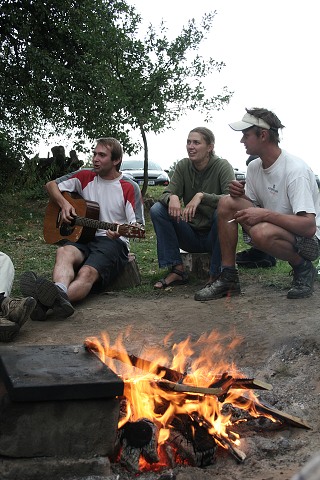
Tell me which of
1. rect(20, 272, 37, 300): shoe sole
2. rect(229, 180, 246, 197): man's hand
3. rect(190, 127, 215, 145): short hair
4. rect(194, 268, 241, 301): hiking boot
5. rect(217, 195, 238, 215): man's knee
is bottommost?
rect(194, 268, 241, 301): hiking boot

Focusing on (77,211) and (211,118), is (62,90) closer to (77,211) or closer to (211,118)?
(211,118)

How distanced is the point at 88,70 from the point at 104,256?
8.04m

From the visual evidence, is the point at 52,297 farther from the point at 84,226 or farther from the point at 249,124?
the point at 249,124

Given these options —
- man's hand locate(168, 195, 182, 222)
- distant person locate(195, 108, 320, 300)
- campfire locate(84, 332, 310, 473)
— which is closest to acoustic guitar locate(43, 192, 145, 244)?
man's hand locate(168, 195, 182, 222)

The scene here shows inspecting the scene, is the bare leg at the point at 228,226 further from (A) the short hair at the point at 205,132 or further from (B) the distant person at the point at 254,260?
(B) the distant person at the point at 254,260

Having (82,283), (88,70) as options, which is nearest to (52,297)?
(82,283)

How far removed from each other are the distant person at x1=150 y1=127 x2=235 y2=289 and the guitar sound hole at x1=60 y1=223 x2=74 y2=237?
35.4 inches

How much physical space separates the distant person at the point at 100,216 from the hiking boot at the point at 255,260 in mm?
1515

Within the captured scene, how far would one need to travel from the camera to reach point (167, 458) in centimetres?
298

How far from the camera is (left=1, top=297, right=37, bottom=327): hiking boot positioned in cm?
484

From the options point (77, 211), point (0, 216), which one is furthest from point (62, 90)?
point (77, 211)

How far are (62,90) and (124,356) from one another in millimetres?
10649

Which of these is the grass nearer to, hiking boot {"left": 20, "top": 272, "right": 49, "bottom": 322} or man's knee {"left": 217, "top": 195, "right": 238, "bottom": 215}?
man's knee {"left": 217, "top": 195, "right": 238, "bottom": 215}

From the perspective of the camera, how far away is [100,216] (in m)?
6.50
